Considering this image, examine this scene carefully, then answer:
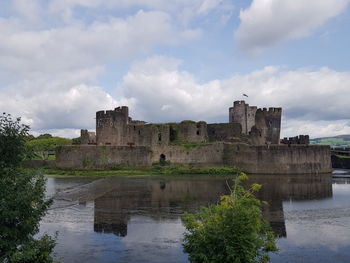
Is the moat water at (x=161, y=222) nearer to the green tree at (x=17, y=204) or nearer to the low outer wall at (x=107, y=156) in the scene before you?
the green tree at (x=17, y=204)

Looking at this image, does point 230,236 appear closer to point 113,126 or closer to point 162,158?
point 162,158

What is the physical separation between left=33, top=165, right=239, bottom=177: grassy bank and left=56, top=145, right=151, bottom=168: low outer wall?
1.05m

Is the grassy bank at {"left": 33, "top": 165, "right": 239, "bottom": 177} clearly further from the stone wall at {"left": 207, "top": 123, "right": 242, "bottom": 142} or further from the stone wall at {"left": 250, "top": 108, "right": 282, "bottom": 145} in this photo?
the stone wall at {"left": 250, "top": 108, "right": 282, "bottom": 145}

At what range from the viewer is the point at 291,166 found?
49031 mm

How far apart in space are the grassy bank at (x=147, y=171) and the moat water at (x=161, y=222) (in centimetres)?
1584

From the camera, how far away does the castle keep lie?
49375 millimetres

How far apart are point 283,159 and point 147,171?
60.1ft

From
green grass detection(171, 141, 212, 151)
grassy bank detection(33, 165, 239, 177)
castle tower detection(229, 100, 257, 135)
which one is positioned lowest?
grassy bank detection(33, 165, 239, 177)

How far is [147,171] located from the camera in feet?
166

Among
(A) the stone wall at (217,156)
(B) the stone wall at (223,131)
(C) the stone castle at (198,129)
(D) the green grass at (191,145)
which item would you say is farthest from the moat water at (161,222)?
(B) the stone wall at (223,131)

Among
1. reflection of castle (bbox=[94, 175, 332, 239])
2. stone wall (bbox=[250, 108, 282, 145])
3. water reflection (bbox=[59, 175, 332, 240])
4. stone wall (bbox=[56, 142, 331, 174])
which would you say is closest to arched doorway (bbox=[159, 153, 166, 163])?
stone wall (bbox=[56, 142, 331, 174])

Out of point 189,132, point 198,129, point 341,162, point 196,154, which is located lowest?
point 341,162

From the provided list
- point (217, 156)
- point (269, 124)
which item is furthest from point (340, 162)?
point (217, 156)

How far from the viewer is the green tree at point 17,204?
963cm
